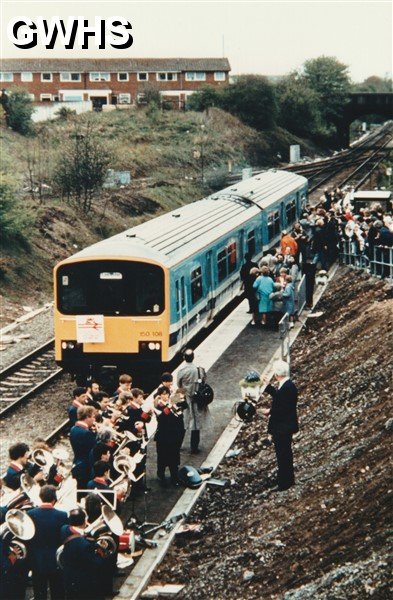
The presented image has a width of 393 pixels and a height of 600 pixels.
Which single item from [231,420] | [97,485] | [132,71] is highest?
[132,71]

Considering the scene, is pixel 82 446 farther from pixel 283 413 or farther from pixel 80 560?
pixel 80 560

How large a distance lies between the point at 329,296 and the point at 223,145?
39.9 metres

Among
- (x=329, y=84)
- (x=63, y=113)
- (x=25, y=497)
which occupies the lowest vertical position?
(x=25, y=497)

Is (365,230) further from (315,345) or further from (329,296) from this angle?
(315,345)

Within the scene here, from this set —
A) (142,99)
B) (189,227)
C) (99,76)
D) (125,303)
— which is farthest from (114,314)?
(99,76)

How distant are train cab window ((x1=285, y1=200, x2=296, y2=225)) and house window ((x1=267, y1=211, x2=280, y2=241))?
165 centimetres

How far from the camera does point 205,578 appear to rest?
32.2 feet

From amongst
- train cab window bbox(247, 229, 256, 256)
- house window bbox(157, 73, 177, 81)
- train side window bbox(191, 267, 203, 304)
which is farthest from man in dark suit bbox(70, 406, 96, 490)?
house window bbox(157, 73, 177, 81)

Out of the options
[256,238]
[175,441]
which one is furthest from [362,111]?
[175,441]

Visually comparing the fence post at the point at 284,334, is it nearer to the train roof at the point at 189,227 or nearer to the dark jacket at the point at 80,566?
the train roof at the point at 189,227

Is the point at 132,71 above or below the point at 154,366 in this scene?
above

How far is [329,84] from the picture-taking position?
86500mm

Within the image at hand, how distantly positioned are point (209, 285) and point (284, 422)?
9.43 m

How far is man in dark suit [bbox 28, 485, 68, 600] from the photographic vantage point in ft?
28.6
